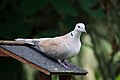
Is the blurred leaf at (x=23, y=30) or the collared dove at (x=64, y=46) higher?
the blurred leaf at (x=23, y=30)

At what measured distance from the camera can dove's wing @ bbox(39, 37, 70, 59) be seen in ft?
9.25

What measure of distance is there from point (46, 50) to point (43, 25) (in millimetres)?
2404

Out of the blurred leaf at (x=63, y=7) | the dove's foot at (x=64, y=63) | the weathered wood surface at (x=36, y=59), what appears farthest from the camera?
the blurred leaf at (x=63, y=7)

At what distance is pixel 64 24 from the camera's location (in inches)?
187

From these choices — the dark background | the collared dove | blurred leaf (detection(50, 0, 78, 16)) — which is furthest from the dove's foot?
blurred leaf (detection(50, 0, 78, 16))

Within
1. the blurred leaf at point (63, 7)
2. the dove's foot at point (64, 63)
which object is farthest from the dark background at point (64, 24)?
the dove's foot at point (64, 63)

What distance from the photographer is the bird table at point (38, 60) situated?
2.74 meters

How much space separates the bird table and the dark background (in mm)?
1173

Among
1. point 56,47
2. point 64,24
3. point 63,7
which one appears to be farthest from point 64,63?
point 64,24

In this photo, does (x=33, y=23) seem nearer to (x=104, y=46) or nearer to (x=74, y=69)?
(x=104, y=46)

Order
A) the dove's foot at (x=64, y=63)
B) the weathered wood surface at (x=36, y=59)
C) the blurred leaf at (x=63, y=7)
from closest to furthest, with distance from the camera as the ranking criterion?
the weathered wood surface at (x=36, y=59), the dove's foot at (x=64, y=63), the blurred leaf at (x=63, y=7)

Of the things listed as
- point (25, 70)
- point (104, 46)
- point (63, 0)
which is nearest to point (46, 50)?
point (63, 0)

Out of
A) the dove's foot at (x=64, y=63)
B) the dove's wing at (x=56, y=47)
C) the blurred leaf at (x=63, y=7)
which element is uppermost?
the blurred leaf at (x=63, y=7)

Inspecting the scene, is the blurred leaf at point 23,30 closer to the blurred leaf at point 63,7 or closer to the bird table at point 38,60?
the blurred leaf at point 63,7
